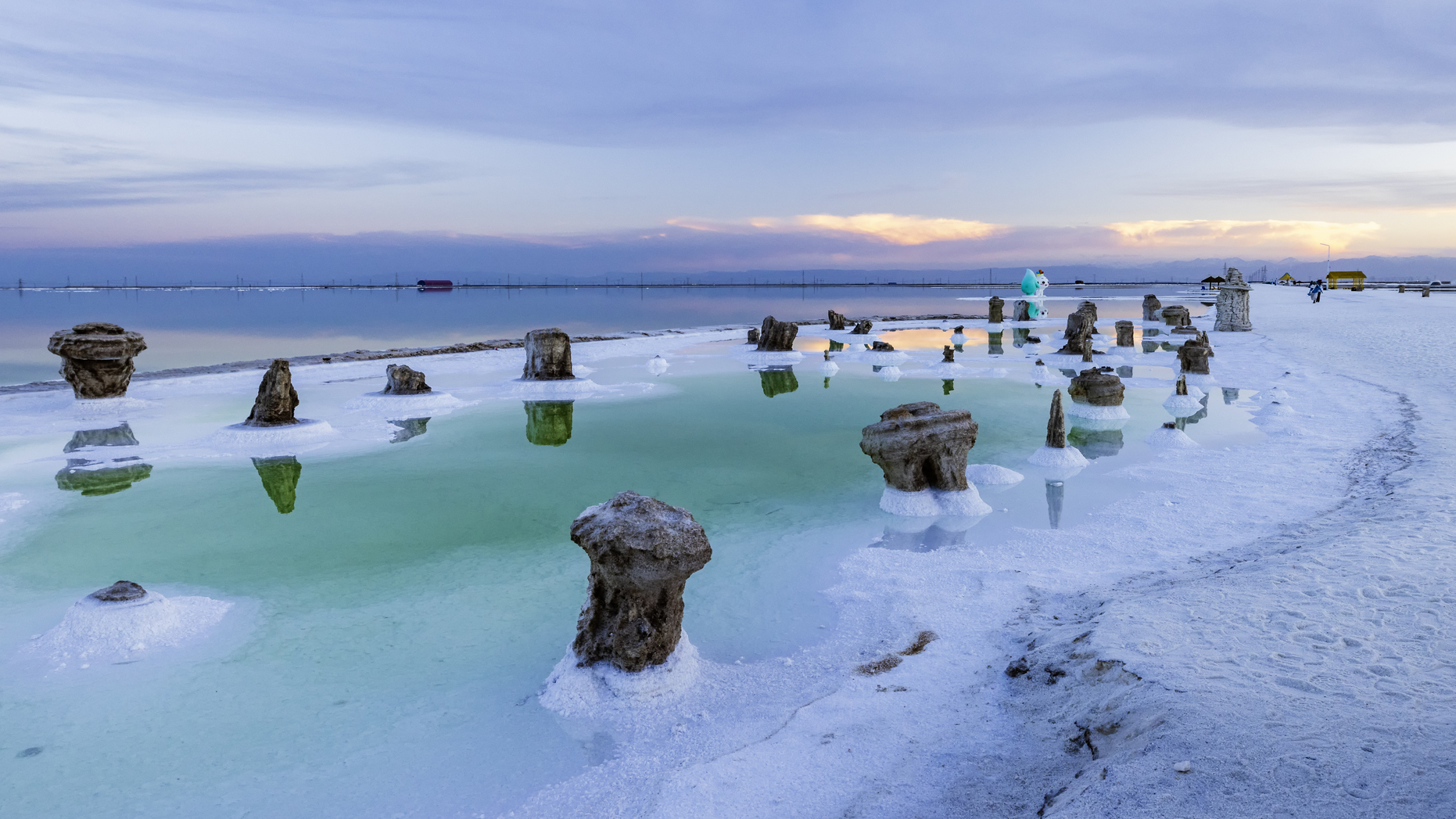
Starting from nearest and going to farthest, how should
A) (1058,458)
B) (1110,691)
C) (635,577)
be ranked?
(1110,691) < (635,577) < (1058,458)

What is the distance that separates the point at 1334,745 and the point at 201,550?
12648mm

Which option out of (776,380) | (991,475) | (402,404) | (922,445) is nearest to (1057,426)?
(991,475)

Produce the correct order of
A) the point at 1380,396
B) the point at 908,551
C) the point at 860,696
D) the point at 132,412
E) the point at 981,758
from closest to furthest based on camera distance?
1. the point at 981,758
2. the point at 860,696
3. the point at 908,551
4. the point at 1380,396
5. the point at 132,412

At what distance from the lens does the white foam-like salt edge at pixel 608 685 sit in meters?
7.17

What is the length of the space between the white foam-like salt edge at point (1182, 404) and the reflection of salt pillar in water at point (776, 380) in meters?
11.0

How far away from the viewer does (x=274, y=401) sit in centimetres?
1881

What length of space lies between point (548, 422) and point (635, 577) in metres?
15.0

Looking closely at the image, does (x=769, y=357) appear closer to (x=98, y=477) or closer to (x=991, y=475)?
(x=991, y=475)

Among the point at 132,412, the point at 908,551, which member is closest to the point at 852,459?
the point at 908,551

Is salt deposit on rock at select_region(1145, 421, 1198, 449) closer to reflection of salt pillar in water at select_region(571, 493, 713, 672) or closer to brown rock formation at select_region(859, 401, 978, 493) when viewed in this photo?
brown rock formation at select_region(859, 401, 978, 493)

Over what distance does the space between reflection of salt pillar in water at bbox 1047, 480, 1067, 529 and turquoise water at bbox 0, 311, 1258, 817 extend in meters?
0.12

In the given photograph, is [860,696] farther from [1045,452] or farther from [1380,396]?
[1380,396]

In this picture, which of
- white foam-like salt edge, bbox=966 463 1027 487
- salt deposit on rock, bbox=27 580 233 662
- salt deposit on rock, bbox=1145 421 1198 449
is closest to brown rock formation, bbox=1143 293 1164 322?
salt deposit on rock, bbox=1145 421 1198 449

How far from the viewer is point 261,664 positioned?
8102mm
